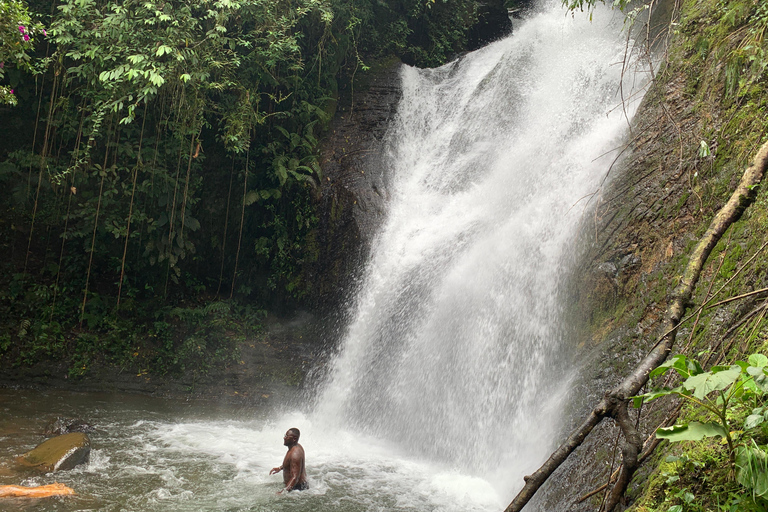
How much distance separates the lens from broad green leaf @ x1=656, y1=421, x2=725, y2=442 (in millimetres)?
1825

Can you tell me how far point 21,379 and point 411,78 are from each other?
33.1 ft

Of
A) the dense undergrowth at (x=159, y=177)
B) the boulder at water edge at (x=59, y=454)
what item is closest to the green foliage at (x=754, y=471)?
the boulder at water edge at (x=59, y=454)

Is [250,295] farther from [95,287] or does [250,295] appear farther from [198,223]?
[95,287]

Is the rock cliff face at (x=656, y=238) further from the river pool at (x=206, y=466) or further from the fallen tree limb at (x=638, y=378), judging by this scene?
the river pool at (x=206, y=466)

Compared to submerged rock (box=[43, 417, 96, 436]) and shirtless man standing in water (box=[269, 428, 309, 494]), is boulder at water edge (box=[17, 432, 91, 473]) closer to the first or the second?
submerged rock (box=[43, 417, 96, 436])

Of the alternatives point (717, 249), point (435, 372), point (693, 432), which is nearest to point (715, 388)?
point (693, 432)

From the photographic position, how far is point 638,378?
7.14ft

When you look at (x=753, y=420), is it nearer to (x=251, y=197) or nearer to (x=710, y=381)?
(x=710, y=381)

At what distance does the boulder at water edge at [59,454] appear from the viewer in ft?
17.8

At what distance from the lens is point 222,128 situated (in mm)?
10102

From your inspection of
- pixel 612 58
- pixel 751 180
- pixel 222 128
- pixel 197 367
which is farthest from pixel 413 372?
pixel 612 58

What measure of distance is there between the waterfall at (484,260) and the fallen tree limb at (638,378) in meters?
1.60

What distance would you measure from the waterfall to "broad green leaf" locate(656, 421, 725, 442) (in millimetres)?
2950

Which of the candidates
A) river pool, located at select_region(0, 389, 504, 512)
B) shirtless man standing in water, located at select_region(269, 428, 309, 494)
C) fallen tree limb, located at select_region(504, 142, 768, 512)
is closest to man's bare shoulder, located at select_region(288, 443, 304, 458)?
shirtless man standing in water, located at select_region(269, 428, 309, 494)
